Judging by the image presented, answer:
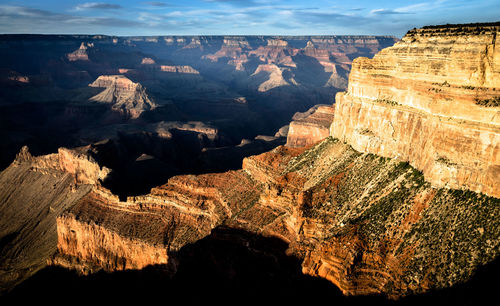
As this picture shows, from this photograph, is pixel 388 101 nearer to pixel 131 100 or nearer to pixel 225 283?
pixel 225 283

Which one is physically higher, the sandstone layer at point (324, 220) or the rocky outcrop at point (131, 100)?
the sandstone layer at point (324, 220)

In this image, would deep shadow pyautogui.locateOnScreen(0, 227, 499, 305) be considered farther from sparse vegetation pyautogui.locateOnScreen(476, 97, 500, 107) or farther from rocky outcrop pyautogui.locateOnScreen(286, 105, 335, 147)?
rocky outcrop pyautogui.locateOnScreen(286, 105, 335, 147)

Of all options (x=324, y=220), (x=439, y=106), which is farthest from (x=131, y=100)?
(x=439, y=106)

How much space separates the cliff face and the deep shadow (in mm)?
8448

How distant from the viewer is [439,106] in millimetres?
31766

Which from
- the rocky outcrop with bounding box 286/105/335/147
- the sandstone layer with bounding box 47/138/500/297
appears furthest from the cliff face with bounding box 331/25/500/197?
the rocky outcrop with bounding box 286/105/335/147

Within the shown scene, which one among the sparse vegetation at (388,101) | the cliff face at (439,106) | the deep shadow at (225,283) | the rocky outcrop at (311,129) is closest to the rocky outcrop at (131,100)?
the rocky outcrop at (311,129)

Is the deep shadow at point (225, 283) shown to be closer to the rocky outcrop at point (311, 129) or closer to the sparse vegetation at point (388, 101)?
the sparse vegetation at point (388, 101)

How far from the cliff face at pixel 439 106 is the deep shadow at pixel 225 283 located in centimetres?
845

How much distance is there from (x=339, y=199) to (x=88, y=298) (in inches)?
1401

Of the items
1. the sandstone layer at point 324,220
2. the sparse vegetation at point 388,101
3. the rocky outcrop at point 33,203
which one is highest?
the sparse vegetation at point 388,101

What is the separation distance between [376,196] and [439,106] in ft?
32.4

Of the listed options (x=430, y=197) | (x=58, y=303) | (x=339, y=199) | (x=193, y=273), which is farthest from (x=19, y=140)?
(x=430, y=197)

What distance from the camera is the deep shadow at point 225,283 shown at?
2491cm
